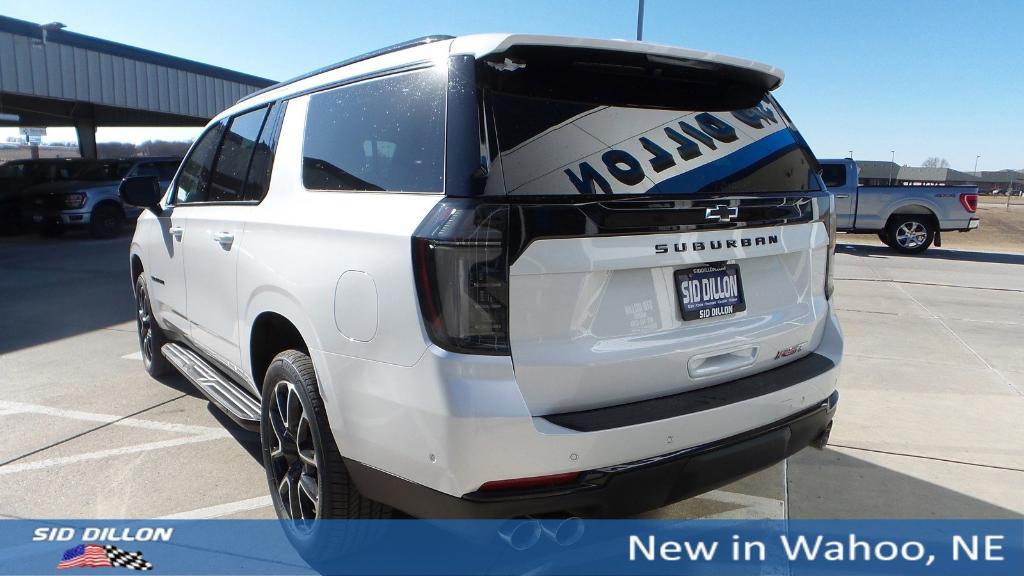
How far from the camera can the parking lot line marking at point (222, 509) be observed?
10.2 ft

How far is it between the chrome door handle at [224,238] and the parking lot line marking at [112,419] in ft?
4.40

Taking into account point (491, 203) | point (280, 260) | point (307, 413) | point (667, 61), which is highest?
point (667, 61)

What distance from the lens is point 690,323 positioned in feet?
7.57

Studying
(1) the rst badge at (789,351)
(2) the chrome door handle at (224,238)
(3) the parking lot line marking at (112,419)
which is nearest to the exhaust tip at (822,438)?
(1) the rst badge at (789,351)

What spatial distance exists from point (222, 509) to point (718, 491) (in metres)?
2.36

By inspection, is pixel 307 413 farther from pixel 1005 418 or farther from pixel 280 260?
pixel 1005 418

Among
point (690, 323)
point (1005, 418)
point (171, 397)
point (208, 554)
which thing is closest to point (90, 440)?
point (171, 397)

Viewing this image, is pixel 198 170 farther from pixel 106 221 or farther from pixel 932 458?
Result: pixel 106 221

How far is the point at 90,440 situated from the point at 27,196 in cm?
1419

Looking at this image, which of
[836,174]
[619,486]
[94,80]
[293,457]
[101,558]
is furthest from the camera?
[94,80]

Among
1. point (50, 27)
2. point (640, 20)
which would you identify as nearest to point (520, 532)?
point (640, 20)

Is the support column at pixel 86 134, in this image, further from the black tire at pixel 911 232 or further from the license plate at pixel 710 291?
the license plate at pixel 710 291

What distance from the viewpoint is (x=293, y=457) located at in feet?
9.02

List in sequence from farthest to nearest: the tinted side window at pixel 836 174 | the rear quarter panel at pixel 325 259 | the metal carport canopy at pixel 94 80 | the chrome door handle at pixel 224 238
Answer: the metal carport canopy at pixel 94 80 < the tinted side window at pixel 836 174 < the chrome door handle at pixel 224 238 < the rear quarter panel at pixel 325 259
